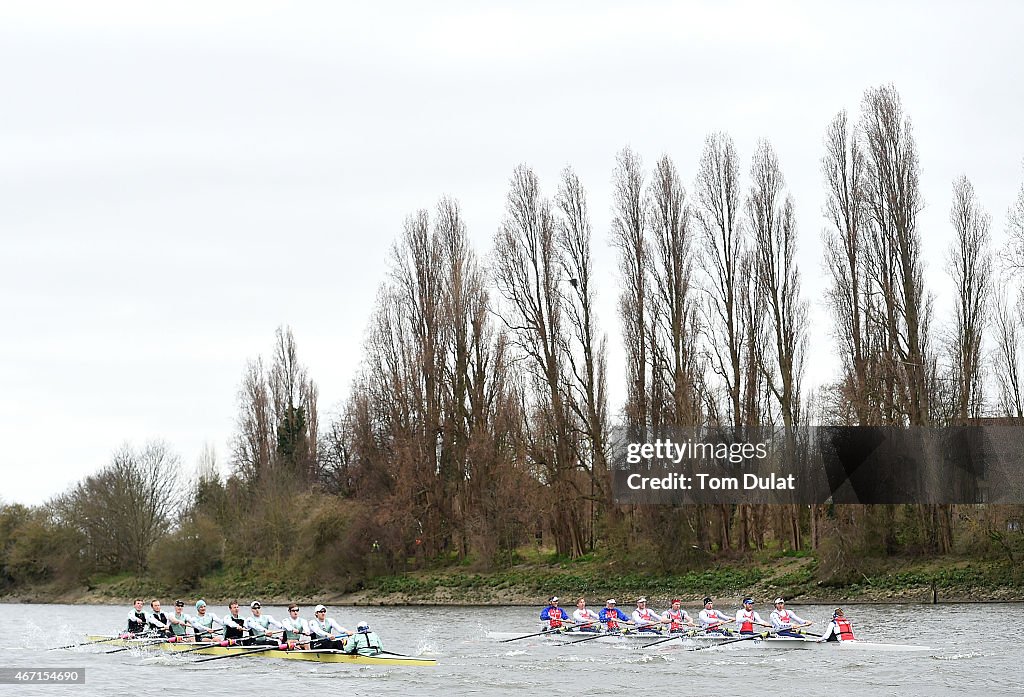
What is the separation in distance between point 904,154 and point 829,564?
592 inches

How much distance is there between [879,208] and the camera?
40.8 m

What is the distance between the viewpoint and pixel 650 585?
41375mm

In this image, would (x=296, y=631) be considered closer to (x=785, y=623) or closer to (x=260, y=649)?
(x=260, y=649)

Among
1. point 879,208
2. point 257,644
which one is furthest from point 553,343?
point 257,644

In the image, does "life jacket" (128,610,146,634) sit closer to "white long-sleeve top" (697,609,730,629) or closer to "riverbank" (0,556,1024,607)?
"white long-sleeve top" (697,609,730,629)

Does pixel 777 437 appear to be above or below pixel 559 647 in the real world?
above

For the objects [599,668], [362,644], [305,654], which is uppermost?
[362,644]

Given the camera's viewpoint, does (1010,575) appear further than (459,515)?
No

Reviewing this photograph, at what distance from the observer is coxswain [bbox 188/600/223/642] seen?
90.3 feet

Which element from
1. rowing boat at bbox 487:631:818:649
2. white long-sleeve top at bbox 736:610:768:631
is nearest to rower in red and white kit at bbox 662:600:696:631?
rowing boat at bbox 487:631:818:649

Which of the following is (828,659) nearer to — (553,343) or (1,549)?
(553,343)

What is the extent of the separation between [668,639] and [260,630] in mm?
9741

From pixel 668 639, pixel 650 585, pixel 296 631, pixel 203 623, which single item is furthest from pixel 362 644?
pixel 650 585

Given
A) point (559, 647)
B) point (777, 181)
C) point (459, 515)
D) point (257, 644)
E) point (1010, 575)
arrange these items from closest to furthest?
point (257, 644), point (559, 647), point (1010, 575), point (777, 181), point (459, 515)
